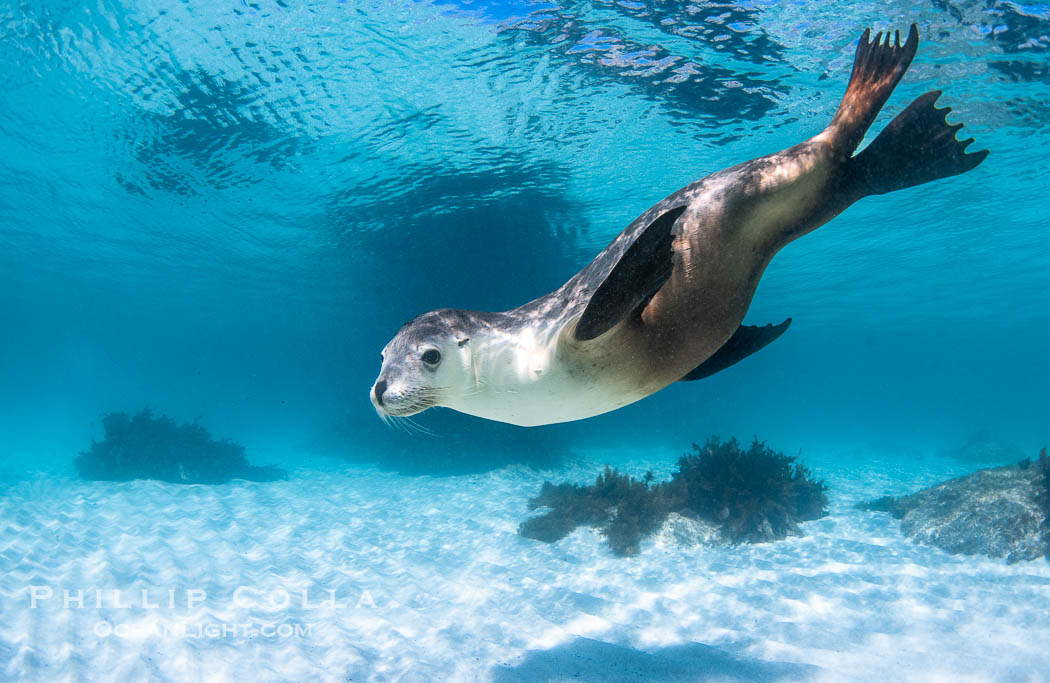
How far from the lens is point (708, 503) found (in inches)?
347

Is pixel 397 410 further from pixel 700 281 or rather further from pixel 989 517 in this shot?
pixel 989 517

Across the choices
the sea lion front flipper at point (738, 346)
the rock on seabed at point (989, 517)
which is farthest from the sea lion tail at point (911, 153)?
the rock on seabed at point (989, 517)

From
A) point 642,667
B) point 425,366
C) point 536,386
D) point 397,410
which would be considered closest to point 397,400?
point 397,410

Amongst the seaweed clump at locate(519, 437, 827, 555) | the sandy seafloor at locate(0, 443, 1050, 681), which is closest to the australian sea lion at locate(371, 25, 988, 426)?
the sandy seafloor at locate(0, 443, 1050, 681)

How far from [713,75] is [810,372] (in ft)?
400

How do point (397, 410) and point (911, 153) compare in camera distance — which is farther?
point (911, 153)

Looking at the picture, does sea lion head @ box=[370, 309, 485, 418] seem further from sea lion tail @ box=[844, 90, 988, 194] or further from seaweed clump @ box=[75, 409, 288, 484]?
seaweed clump @ box=[75, 409, 288, 484]

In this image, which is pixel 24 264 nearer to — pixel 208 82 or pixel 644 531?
pixel 208 82

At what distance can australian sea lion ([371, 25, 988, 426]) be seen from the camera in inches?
86.7

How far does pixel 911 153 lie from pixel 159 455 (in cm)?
1901

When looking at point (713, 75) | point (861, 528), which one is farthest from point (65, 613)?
point (713, 75)

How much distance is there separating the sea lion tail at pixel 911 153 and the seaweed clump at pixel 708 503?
673 cm

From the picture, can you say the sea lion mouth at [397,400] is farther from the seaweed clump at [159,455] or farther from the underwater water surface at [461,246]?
the seaweed clump at [159,455]

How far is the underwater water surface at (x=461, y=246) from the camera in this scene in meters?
5.32
